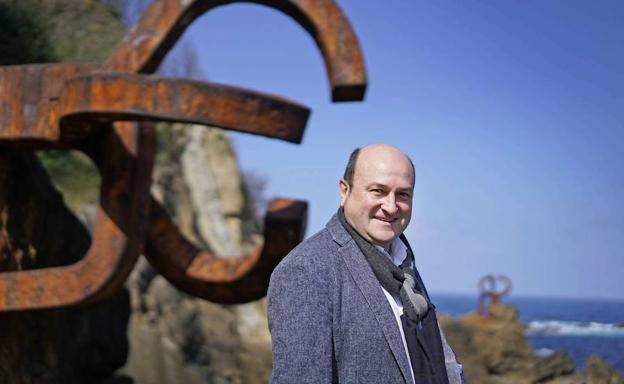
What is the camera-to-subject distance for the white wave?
4332mm

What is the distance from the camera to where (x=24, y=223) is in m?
3.65

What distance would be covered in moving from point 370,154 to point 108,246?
1.89m

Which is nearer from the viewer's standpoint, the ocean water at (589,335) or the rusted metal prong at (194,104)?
the rusted metal prong at (194,104)

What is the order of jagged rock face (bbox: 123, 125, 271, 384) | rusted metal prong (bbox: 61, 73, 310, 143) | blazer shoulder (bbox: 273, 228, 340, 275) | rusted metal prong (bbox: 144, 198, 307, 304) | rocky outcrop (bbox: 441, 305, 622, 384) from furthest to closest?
jagged rock face (bbox: 123, 125, 271, 384) < rocky outcrop (bbox: 441, 305, 622, 384) < rusted metal prong (bbox: 144, 198, 307, 304) < rusted metal prong (bbox: 61, 73, 310, 143) < blazer shoulder (bbox: 273, 228, 340, 275)

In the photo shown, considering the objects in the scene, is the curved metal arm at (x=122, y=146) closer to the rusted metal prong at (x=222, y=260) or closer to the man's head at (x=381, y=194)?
the rusted metal prong at (x=222, y=260)

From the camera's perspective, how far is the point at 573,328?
5.28 meters

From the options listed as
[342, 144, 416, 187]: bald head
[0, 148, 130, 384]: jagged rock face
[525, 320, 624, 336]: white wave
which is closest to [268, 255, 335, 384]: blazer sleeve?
[342, 144, 416, 187]: bald head

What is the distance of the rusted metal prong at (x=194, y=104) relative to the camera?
2.74 metres

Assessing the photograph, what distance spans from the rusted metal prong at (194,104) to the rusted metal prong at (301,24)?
300 mm

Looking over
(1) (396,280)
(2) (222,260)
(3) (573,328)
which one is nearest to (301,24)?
(2) (222,260)

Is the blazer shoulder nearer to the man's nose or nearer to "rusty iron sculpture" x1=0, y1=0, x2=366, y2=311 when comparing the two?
the man's nose

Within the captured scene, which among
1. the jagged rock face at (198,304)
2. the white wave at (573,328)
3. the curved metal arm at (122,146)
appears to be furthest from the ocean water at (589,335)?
the jagged rock face at (198,304)

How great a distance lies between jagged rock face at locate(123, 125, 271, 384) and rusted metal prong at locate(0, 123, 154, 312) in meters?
4.18

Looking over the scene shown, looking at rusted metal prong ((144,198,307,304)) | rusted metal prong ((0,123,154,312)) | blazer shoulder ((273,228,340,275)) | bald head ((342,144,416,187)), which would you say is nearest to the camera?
blazer shoulder ((273,228,340,275))
